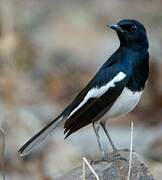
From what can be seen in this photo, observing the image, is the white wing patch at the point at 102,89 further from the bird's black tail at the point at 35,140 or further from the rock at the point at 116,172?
the rock at the point at 116,172

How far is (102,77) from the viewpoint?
9.08m

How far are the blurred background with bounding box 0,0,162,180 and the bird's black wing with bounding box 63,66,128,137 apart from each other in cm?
125

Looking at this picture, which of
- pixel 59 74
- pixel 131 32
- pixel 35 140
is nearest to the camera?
pixel 131 32

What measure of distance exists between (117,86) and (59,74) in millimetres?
7876

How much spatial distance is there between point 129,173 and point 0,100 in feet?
19.4

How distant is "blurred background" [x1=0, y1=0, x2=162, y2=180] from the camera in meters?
12.9

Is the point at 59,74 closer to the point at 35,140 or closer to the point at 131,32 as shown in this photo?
the point at 35,140

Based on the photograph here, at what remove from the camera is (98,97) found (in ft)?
29.7

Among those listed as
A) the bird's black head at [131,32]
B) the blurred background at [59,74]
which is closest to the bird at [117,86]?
the bird's black head at [131,32]

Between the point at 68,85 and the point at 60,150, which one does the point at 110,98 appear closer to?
the point at 60,150

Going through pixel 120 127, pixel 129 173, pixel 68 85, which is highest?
pixel 68 85

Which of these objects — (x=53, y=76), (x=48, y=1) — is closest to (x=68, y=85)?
(x=53, y=76)

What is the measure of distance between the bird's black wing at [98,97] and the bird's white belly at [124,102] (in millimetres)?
32

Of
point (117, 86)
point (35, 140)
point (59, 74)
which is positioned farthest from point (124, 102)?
point (59, 74)
